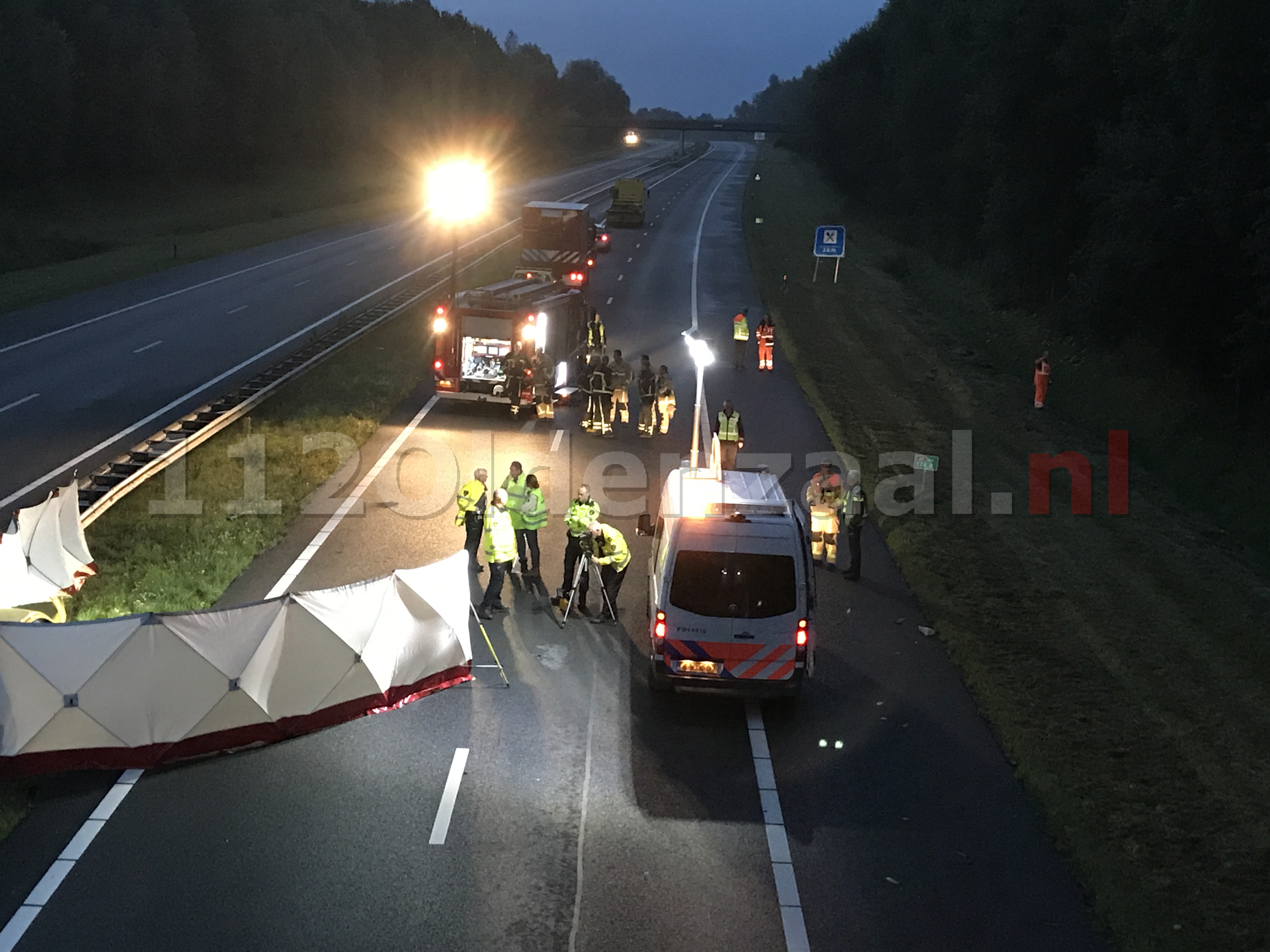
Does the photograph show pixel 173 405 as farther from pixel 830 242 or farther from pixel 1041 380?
pixel 830 242

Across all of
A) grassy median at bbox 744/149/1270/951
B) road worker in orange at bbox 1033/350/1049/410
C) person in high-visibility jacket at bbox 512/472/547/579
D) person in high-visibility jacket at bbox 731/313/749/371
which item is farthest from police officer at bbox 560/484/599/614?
person in high-visibility jacket at bbox 731/313/749/371

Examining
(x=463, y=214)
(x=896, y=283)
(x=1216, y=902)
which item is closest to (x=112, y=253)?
(x=463, y=214)

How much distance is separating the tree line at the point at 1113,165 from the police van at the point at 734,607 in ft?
48.3

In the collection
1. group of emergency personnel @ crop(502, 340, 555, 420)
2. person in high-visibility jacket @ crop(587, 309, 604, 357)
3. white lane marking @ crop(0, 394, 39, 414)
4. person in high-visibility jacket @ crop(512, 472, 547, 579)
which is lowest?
person in high-visibility jacket @ crop(512, 472, 547, 579)

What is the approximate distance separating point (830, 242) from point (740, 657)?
36562 millimetres

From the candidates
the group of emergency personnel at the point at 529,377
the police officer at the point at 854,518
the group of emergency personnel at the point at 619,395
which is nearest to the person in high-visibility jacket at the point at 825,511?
the police officer at the point at 854,518

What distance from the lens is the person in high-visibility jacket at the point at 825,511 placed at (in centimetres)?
1708

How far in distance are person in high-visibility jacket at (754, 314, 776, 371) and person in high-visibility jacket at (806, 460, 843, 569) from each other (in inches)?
589

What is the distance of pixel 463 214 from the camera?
6894 cm

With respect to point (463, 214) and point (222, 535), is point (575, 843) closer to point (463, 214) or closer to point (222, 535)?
point (222, 535)

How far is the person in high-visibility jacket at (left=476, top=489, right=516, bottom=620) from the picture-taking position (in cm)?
1463

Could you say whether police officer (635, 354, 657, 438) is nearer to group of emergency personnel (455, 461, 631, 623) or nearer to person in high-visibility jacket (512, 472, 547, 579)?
group of emergency personnel (455, 461, 631, 623)

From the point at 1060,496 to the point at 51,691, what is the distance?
17026 millimetres

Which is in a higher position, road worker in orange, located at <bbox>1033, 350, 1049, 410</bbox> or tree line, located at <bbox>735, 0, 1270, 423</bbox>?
tree line, located at <bbox>735, 0, 1270, 423</bbox>
